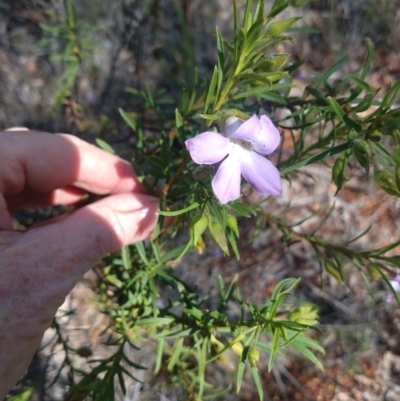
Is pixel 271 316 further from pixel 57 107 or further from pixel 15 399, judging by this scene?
pixel 57 107

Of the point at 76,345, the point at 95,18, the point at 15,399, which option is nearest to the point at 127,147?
the point at 95,18

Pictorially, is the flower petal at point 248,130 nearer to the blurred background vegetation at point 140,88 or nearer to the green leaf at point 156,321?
the green leaf at point 156,321

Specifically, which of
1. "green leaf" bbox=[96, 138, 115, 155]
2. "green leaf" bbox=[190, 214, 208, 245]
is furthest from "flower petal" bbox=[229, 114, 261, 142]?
"green leaf" bbox=[96, 138, 115, 155]

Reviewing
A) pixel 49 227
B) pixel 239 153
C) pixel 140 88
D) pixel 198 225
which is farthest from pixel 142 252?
pixel 140 88

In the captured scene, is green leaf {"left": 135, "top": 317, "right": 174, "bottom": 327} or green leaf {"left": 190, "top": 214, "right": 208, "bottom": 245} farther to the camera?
green leaf {"left": 135, "top": 317, "right": 174, "bottom": 327}

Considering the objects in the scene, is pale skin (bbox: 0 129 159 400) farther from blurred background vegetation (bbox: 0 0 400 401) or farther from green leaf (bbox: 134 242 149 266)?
blurred background vegetation (bbox: 0 0 400 401)

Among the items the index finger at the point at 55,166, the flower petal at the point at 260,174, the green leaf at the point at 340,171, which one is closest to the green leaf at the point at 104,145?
the index finger at the point at 55,166

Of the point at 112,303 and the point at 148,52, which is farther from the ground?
the point at 148,52
